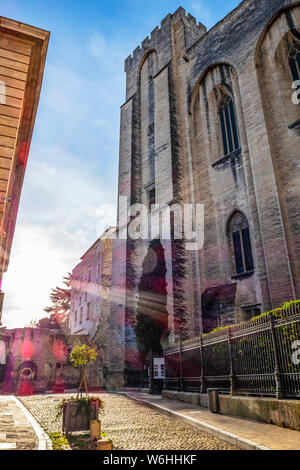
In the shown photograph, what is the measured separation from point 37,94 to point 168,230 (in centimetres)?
1131

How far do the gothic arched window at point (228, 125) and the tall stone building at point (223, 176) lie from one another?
0.06 meters

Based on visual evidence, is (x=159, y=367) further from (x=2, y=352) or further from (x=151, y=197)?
(x=2, y=352)

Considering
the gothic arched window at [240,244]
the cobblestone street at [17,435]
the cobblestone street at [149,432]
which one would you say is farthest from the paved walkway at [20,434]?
the gothic arched window at [240,244]

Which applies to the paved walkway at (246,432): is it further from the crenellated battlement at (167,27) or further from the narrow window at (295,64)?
the crenellated battlement at (167,27)

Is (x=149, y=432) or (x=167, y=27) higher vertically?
(x=167, y=27)

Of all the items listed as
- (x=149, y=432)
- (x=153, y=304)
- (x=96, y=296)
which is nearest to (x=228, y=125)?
(x=153, y=304)

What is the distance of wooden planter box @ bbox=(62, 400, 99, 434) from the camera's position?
19.4 ft

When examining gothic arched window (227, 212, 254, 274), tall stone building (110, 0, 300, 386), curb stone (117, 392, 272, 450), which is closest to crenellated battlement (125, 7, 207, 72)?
tall stone building (110, 0, 300, 386)

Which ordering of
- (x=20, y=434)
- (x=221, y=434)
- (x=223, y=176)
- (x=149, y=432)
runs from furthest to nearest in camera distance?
1. (x=223, y=176)
2. (x=20, y=434)
3. (x=149, y=432)
4. (x=221, y=434)

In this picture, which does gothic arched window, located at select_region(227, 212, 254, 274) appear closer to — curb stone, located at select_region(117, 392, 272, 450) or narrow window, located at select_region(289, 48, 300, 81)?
narrow window, located at select_region(289, 48, 300, 81)

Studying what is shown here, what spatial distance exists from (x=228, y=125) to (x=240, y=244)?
726 centimetres

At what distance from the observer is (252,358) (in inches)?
295

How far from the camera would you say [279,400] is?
235 inches
